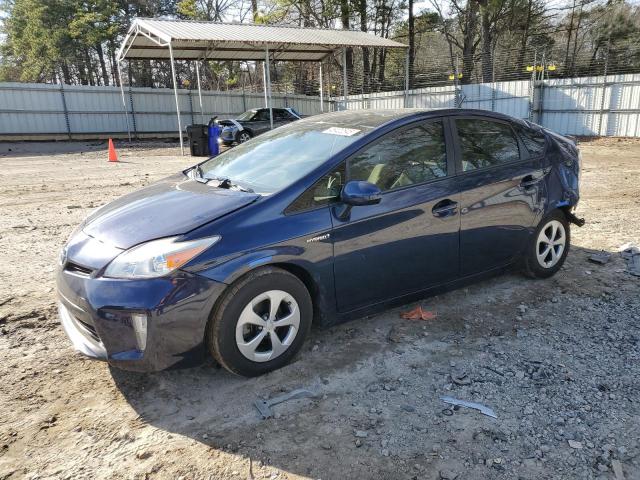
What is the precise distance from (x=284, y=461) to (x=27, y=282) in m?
3.54

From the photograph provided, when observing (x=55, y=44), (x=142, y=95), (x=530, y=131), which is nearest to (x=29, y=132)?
(x=142, y=95)

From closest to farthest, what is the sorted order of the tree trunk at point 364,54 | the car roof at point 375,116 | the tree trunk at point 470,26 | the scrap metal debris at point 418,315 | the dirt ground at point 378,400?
1. the dirt ground at point 378,400
2. the car roof at point 375,116
3. the scrap metal debris at point 418,315
4. the tree trunk at point 364,54
5. the tree trunk at point 470,26

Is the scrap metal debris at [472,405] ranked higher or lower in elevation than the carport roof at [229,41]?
lower

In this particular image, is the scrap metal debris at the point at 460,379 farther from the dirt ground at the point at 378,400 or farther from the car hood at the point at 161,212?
the car hood at the point at 161,212

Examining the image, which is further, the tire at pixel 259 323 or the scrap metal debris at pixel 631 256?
the scrap metal debris at pixel 631 256

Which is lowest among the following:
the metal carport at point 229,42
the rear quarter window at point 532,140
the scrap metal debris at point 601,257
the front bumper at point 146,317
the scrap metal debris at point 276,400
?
the scrap metal debris at point 601,257

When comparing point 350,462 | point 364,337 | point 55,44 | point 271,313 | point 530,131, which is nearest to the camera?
point 350,462

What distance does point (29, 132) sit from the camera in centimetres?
2284

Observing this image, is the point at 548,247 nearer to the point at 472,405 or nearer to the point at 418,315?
the point at 418,315

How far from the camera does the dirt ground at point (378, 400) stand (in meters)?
2.43

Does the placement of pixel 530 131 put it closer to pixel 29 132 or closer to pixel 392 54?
pixel 29 132

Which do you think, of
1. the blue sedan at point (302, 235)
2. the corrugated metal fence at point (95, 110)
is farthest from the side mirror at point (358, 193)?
the corrugated metal fence at point (95, 110)

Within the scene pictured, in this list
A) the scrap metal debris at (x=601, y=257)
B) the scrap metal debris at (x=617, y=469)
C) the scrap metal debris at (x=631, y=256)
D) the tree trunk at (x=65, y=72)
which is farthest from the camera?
the tree trunk at (x=65, y=72)

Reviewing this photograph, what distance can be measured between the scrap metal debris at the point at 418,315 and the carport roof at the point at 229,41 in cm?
1477
